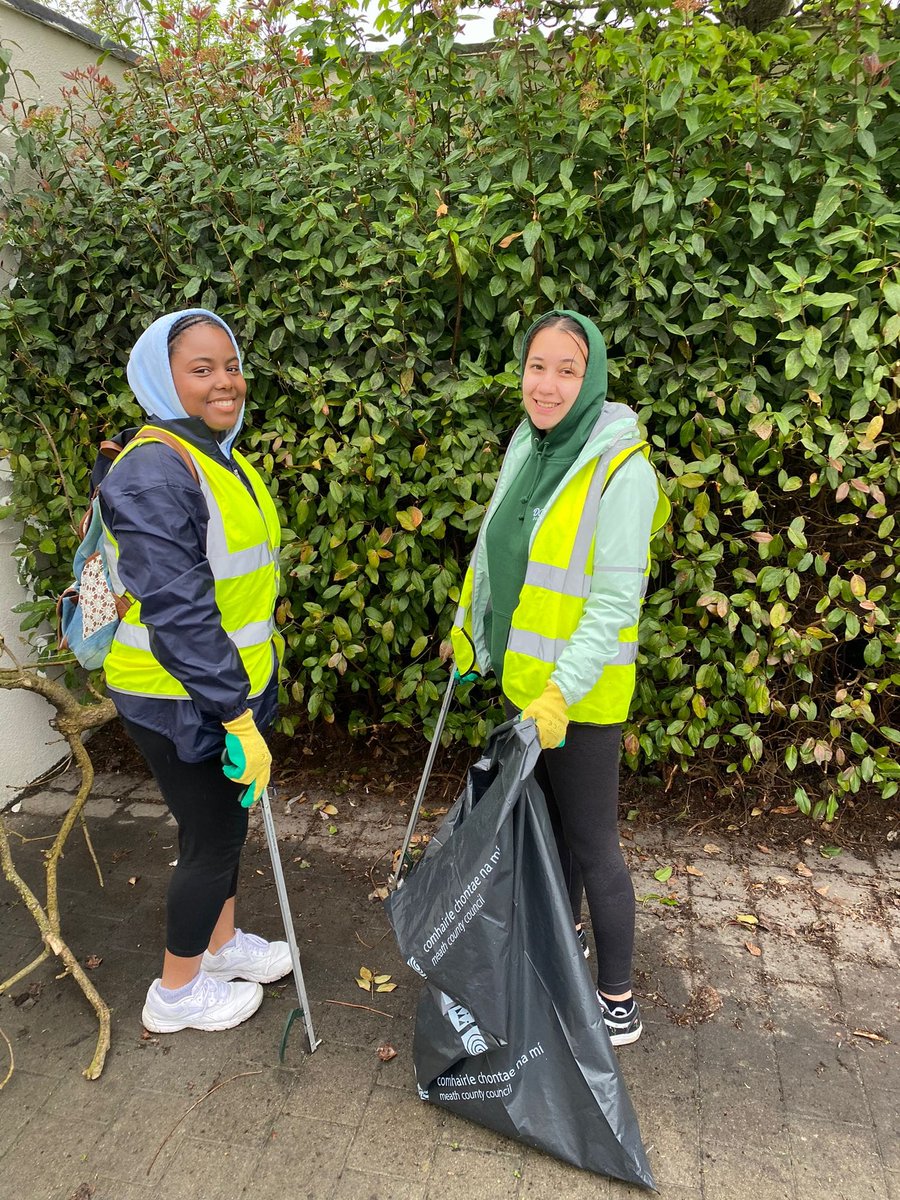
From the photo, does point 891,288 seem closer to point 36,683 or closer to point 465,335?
point 465,335

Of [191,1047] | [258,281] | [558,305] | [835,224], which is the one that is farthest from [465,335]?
[191,1047]

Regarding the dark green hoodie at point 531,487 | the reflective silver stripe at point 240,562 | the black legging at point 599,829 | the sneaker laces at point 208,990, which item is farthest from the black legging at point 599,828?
the sneaker laces at point 208,990

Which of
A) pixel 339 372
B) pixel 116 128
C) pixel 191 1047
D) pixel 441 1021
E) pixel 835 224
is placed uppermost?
pixel 116 128

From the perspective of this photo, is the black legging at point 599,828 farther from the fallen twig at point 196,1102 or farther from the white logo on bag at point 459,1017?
the fallen twig at point 196,1102

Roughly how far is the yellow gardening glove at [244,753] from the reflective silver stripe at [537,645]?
2.33ft

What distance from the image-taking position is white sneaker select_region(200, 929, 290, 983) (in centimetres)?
272

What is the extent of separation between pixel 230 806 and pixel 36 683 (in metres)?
0.95

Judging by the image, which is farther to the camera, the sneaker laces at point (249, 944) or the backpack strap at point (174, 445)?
the sneaker laces at point (249, 944)

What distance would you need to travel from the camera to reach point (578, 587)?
2.07 meters

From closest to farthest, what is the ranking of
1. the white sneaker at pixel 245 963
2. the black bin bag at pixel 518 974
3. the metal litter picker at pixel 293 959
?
the black bin bag at pixel 518 974, the metal litter picker at pixel 293 959, the white sneaker at pixel 245 963

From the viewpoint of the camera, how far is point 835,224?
9.18 ft

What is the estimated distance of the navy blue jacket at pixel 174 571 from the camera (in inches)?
77.4

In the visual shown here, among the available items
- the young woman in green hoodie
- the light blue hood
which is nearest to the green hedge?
the young woman in green hoodie

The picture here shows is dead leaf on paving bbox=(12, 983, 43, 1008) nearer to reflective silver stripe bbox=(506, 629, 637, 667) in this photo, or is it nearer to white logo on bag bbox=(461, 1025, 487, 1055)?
white logo on bag bbox=(461, 1025, 487, 1055)
